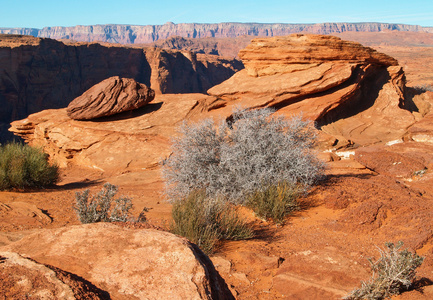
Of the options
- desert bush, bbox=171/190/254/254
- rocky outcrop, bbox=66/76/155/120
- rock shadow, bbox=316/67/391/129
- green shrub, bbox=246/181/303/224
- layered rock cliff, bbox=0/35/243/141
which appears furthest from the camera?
layered rock cliff, bbox=0/35/243/141

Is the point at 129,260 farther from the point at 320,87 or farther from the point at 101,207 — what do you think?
the point at 320,87

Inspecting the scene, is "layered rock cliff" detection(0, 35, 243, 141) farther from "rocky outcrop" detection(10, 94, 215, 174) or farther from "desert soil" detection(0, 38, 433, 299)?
"desert soil" detection(0, 38, 433, 299)

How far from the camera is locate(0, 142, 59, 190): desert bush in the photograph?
22.9 ft

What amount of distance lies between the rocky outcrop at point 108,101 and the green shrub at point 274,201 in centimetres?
718

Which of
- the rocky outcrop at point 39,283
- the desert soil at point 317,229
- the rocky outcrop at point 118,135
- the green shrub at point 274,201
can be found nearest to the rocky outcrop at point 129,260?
the rocky outcrop at point 39,283

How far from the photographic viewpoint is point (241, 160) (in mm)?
5953

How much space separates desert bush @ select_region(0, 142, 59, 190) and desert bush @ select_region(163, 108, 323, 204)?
9.56 ft

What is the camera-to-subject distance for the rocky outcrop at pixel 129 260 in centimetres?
174

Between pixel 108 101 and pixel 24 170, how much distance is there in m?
4.75

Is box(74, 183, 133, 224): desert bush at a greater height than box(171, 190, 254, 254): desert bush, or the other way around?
box(74, 183, 133, 224): desert bush

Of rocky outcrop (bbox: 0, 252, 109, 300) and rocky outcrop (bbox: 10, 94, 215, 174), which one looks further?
rocky outcrop (bbox: 10, 94, 215, 174)

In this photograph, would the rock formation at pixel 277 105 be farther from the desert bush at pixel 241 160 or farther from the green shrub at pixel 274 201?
the green shrub at pixel 274 201

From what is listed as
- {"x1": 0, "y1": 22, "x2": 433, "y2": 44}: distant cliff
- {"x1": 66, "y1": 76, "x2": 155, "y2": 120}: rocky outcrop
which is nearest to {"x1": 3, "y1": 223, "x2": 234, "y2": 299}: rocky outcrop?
{"x1": 66, "y1": 76, "x2": 155, "y2": 120}: rocky outcrop

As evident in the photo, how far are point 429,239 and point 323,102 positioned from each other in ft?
30.9
